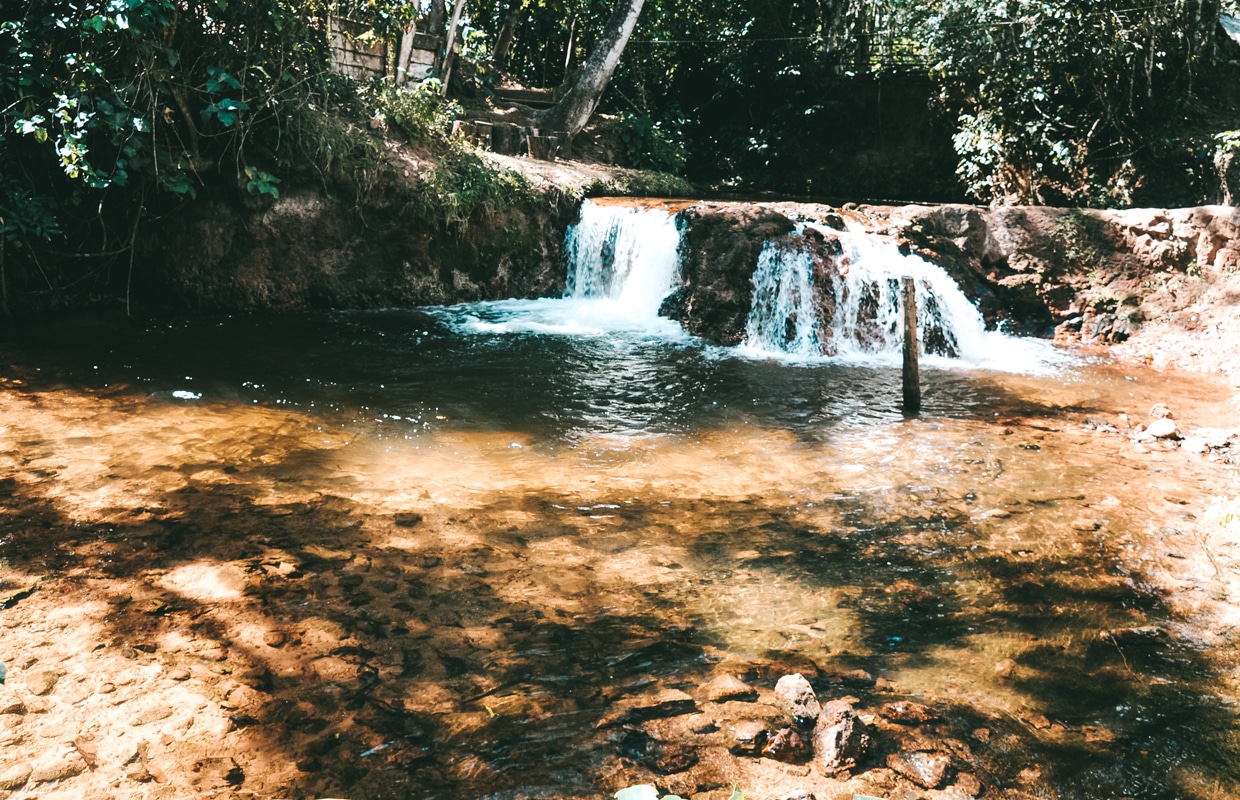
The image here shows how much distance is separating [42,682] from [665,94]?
54.6 feet

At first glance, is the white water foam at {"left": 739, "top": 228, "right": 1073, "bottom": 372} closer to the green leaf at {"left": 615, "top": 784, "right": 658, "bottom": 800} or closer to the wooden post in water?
the wooden post in water

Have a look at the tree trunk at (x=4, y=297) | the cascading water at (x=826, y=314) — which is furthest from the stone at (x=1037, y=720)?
the tree trunk at (x=4, y=297)

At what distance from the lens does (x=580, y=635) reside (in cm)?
359

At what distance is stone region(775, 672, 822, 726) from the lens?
9.85ft

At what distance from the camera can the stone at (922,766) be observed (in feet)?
9.07

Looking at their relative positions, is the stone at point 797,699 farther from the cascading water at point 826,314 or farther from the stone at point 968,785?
the cascading water at point 826,314

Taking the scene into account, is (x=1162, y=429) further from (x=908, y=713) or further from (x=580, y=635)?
(x=580, y=635)

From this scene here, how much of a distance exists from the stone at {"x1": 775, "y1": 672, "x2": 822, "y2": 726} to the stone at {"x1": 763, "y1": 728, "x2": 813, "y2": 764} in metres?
0.12

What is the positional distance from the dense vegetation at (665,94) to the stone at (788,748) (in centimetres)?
749

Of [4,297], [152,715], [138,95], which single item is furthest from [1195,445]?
[4,297]

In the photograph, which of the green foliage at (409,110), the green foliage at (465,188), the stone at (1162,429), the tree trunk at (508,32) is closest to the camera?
the stone at (1162,429)

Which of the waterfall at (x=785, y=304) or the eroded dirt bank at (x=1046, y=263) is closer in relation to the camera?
the waterfall at (x=785, y=304)


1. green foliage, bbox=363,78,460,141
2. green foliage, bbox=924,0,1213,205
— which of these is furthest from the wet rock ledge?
green foliage, bbox=924,0,1213,205

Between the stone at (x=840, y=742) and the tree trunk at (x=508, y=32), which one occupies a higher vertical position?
the tree trunk at (x=508, y=32)
